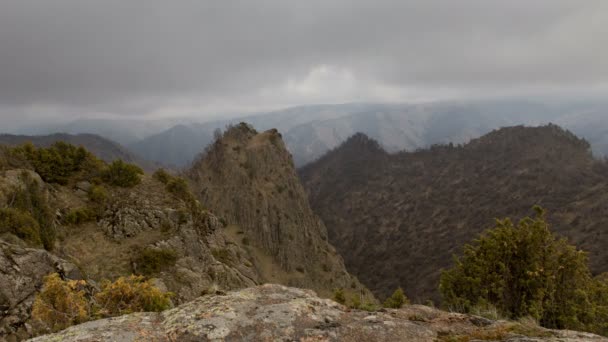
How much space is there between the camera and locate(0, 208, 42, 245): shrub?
53.5 ft

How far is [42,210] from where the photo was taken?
1952 centimetres

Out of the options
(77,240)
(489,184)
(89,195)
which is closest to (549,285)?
(77,240)

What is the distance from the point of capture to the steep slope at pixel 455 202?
107 meters

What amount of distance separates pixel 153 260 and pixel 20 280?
402 inches

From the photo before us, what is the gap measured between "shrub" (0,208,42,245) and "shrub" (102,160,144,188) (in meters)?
9.98

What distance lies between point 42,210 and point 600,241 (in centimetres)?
11658

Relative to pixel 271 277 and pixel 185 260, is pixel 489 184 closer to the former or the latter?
pixel 271 277

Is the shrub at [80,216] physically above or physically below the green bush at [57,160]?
below

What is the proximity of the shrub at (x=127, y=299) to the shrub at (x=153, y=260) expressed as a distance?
511 inches

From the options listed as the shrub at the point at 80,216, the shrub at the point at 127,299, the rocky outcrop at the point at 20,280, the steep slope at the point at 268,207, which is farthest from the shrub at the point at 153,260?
the steep slope at the point at 268,207

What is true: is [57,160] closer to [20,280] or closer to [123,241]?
[123,241]

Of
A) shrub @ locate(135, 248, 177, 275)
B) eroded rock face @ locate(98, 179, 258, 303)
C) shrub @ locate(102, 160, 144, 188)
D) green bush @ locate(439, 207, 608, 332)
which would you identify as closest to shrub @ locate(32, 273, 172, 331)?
green bush @ locate(439, 207, 608, 332)

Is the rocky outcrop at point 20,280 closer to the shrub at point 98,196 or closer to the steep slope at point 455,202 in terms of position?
the shrub at point 98,196

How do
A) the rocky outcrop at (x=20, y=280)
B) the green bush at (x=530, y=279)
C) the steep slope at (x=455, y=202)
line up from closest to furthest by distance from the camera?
1. the rocky outcrop at (x=20, y=280)
2. the green bush at (x=530, y=279)
3. the steep slope at (x=455, y=202)
